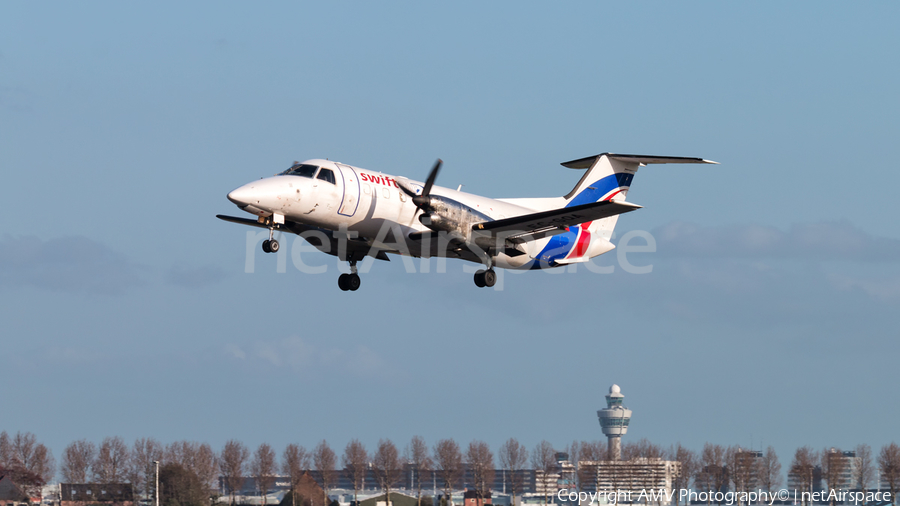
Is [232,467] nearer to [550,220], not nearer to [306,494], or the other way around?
[306,494]

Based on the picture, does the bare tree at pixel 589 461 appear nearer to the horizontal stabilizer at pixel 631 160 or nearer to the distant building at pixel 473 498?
the distant building at pixel 473 498

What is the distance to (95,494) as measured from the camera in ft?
242

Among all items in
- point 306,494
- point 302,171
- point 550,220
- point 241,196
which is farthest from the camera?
point 306,494

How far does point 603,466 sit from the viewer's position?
97.6 metres

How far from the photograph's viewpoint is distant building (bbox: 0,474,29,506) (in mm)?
74688

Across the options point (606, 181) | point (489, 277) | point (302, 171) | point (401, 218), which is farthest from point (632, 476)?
point (302, 171)

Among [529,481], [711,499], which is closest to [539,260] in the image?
[711,499]

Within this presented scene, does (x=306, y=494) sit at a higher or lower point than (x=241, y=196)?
lower

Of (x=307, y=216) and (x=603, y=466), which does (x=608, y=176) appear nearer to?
(x=307, y=216)

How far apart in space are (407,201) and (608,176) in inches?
358

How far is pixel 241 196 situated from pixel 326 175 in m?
2.50

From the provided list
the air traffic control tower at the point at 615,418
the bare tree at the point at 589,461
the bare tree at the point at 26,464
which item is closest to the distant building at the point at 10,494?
the bare tree at the point at 26,464

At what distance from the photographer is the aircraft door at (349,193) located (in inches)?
1030

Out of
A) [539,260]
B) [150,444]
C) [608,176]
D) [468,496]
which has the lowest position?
[468,496]
